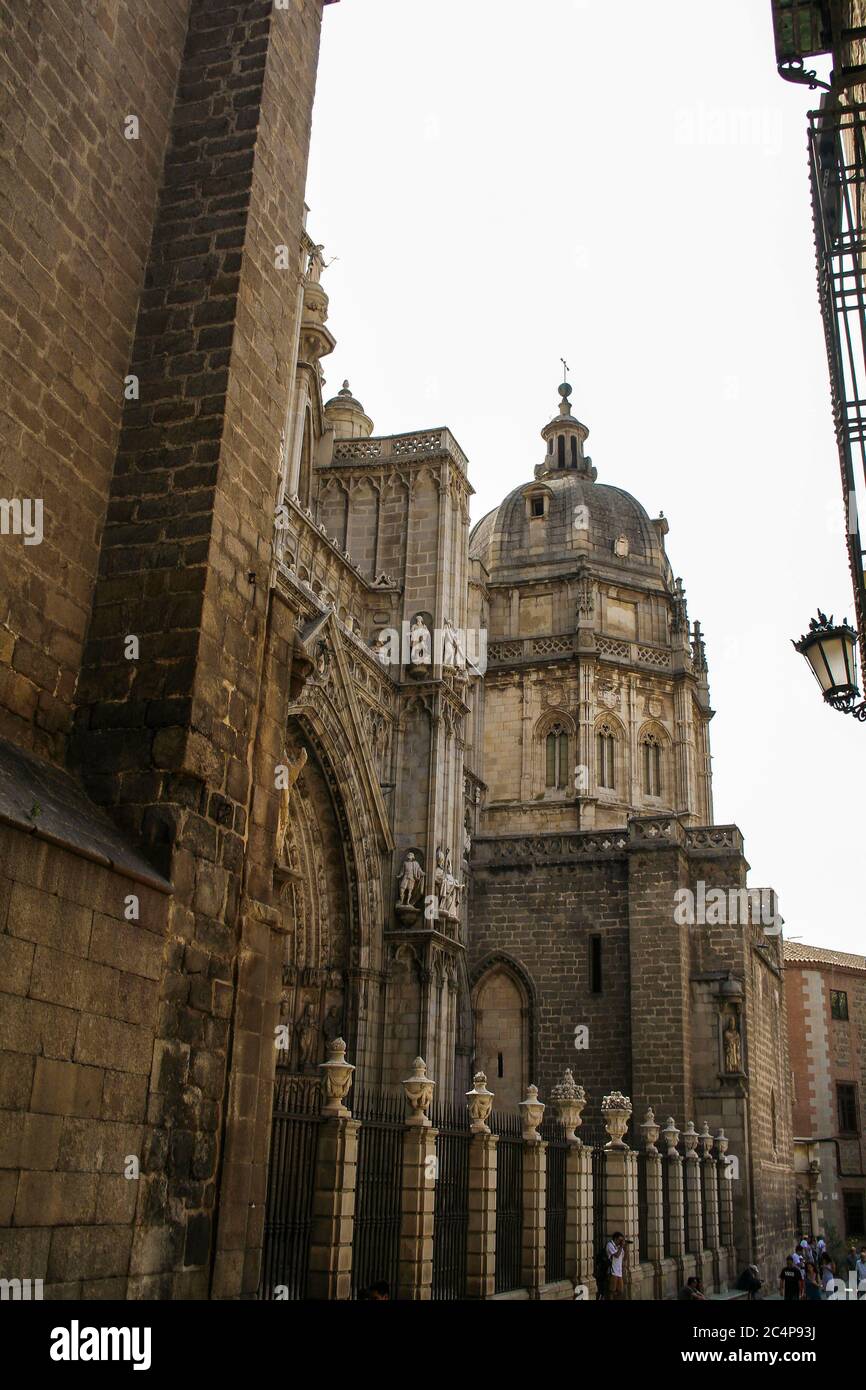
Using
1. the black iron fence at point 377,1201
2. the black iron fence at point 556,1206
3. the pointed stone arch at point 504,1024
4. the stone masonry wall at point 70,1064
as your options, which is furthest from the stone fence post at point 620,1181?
the stone masonry wall at point 70,1064

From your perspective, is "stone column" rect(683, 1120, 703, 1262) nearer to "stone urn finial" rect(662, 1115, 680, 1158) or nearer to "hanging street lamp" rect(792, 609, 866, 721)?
"stone urn finial" rect(662, 1115, 680, 1158)

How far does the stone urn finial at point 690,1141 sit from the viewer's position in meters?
20.3

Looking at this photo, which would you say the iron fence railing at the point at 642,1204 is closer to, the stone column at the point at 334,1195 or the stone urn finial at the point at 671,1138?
the stone urn finial at the point at 671,1138

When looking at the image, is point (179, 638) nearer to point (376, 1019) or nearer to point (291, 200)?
point (291, 200)

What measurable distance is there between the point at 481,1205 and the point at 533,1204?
1539 mm

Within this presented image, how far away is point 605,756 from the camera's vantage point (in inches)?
1451

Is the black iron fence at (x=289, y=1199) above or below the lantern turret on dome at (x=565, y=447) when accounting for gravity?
below

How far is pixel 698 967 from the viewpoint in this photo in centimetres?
2369

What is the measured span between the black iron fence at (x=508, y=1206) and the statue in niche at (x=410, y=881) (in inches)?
273

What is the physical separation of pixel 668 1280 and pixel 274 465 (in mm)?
14467

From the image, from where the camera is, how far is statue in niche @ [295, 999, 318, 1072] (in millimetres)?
18984

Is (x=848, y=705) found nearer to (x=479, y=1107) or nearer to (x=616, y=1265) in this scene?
(x=479, y=1107)

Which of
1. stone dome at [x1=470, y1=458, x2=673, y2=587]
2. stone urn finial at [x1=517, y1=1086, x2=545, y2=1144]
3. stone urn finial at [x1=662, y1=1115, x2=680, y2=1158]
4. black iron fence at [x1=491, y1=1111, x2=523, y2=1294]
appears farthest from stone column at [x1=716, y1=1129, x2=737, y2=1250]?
stone dome at [x1=470, y1=458, x2=673, y2=587]
